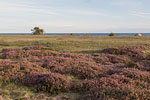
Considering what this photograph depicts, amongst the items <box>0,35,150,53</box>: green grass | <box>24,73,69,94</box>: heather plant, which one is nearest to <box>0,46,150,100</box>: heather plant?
<box>24,73,69,94</box>: heather plant

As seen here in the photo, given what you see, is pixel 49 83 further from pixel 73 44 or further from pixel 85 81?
pixel 73 44

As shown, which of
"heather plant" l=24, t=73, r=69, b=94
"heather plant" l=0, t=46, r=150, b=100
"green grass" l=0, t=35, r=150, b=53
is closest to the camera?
"heather plant" l=0, t=46, r=150, b=100

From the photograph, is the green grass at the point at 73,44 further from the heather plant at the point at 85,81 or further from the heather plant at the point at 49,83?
the heather plant at the point at 49,83

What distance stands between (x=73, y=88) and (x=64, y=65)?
13.8ft

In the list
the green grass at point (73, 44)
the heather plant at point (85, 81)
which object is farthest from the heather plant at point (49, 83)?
the green grass at point (73, 44)

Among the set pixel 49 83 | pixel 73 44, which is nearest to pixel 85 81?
pixel 49 83

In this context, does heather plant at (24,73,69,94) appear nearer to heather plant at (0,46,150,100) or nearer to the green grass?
heather plant at (0,46,150,100)

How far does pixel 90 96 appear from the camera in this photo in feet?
25.0

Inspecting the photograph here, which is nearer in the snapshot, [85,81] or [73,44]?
[85,81]

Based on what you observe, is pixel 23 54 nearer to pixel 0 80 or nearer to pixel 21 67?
pixel 21 67

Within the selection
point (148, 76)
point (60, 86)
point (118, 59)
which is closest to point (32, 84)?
point (60, 86)

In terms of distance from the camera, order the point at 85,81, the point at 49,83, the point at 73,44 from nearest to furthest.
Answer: the point at 49,83 < the point at 85,81 < the point at 73,44

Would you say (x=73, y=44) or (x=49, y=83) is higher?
(x=73, y=44)

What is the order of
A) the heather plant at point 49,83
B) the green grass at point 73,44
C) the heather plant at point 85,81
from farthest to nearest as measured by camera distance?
the green grass at point 73,44 < the heather plant at point 49,83 < the heather plant at point 85,81
